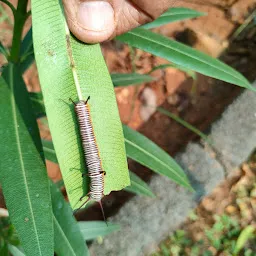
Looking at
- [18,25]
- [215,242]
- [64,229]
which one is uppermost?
[18,25]

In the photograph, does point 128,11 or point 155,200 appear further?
point 155,200

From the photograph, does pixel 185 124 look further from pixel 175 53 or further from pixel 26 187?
pixel 26 187

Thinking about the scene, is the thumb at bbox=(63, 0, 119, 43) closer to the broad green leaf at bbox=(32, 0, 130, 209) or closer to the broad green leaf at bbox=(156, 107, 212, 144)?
the broad green leaf at bbox=(32, 0, 130, 209)

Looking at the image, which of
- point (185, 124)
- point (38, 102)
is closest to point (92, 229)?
point (38, 102)

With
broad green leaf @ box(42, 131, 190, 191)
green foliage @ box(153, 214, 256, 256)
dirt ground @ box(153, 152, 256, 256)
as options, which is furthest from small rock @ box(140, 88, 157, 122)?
broad green leaf @ box(42, 131, 190, 191)

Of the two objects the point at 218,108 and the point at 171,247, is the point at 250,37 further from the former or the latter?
the point at 171,247

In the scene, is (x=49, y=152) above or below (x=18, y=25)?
below

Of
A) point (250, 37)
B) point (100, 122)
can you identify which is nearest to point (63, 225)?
point (100, 122)
